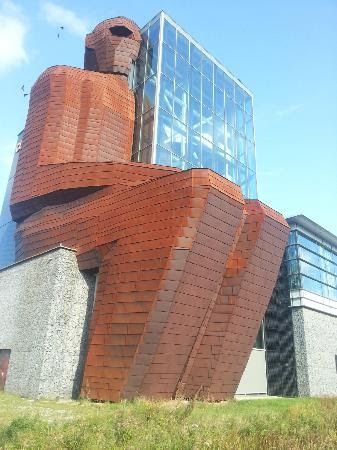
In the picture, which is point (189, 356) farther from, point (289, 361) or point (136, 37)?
point (136, 37)

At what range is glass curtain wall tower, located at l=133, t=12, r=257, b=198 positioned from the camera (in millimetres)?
27094

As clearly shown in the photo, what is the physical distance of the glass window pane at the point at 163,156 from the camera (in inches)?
1021

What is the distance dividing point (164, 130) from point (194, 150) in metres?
2.92

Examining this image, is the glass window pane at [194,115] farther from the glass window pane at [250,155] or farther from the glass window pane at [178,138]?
the glass window pane at [250,155]

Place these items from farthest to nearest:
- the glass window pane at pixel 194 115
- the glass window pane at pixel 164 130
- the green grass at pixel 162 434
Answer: the glass window pane at pixel 194 115
the glass window pane at pixel 164 130
the green grass at pixel 162 434

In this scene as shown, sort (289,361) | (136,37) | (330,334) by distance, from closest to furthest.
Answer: (289,361)
(330,334)
(136,37)

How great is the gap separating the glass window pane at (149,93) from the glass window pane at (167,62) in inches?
43.9

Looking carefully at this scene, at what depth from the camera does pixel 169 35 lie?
30109mm

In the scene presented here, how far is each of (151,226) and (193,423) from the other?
28.4 feet

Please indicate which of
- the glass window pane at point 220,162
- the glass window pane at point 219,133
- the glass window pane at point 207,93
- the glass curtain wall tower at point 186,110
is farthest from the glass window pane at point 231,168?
the glass window pane at point 207,93

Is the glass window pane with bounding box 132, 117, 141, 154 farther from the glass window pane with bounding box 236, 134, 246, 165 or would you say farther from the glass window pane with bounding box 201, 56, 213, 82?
the glass window pane with bounding box 236, 134, 246, 165

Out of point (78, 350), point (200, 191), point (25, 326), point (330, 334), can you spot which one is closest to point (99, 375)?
point (78, 350)

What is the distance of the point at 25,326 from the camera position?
1975cm

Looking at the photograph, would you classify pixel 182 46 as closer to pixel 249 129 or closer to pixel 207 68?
pixel 207 68
